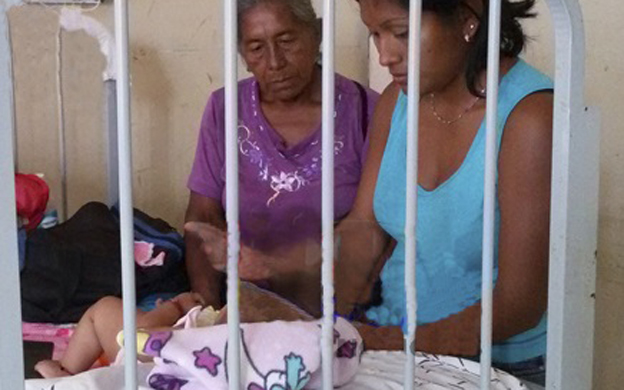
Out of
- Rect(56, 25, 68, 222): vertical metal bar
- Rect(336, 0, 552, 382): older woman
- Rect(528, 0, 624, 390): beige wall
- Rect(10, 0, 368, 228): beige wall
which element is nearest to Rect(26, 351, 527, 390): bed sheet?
Rect(336, 0, 552, 382): older woman

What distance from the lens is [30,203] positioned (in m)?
2.17

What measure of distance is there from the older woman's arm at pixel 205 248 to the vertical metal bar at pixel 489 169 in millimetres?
478

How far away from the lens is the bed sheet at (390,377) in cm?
107

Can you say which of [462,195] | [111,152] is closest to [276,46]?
[462,195]

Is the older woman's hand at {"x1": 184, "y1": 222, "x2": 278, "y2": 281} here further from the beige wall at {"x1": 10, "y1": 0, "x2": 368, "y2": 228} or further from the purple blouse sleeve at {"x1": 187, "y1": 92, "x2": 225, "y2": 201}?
the beige wall at {"x1": 10, "y1": 0, "x2": 368, "y2": 228}

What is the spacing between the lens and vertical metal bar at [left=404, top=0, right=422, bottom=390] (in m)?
1.04

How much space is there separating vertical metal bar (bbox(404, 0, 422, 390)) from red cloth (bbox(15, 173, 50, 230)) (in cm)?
134

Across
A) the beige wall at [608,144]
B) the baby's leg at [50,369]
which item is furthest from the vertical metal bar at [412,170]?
the beige wall at [608,144]

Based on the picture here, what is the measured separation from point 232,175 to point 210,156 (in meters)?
0.89

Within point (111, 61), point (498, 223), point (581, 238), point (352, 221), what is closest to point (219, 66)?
point (111, 61)

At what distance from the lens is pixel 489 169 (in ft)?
3.68

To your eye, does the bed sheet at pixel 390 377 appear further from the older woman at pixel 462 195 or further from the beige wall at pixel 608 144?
the beige wall at pixel 608 144

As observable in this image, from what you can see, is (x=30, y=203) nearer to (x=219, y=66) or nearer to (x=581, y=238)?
(x=219, y=66)

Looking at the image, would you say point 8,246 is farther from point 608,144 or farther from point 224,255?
point 608,144
